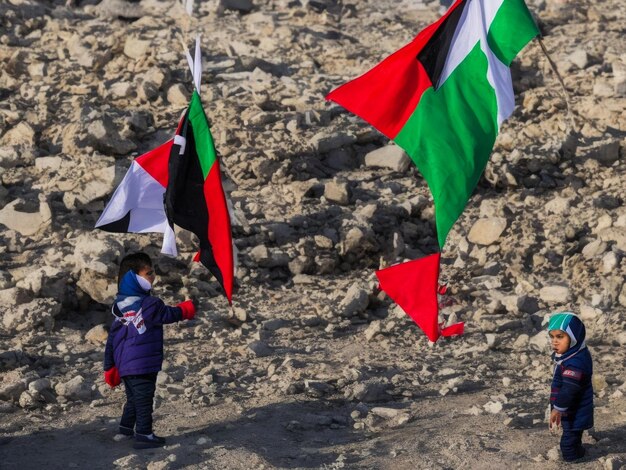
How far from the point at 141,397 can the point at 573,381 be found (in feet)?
8.31

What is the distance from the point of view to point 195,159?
314 inches

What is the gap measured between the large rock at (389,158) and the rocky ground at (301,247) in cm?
2

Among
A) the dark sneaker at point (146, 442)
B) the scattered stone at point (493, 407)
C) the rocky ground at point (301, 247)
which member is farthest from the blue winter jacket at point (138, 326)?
the scattered stone at point (493, 407)

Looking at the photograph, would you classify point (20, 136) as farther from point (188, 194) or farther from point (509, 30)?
point (509, 30)

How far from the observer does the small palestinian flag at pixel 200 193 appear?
25.6 feet

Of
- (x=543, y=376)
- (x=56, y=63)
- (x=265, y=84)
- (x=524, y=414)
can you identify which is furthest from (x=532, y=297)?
(x=56, y=63)

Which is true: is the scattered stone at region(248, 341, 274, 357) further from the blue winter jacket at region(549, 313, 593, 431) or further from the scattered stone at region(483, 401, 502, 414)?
the blue winter jacket at region(549, 313, 593, 431)

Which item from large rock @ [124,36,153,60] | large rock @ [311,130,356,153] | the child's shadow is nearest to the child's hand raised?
the child's shadow

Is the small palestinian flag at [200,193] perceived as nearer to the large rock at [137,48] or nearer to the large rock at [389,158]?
the large rock at [389,158]

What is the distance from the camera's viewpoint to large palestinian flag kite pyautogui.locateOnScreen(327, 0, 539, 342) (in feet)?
25.1

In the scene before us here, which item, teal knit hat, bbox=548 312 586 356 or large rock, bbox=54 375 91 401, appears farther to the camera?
large rock, bbox=54 375 91 401

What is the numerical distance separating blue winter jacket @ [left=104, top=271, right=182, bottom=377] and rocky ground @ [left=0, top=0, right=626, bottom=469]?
537 mm

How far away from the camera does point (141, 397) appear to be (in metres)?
7.04

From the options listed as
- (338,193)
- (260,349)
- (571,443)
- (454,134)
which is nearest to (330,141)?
(338,193)
